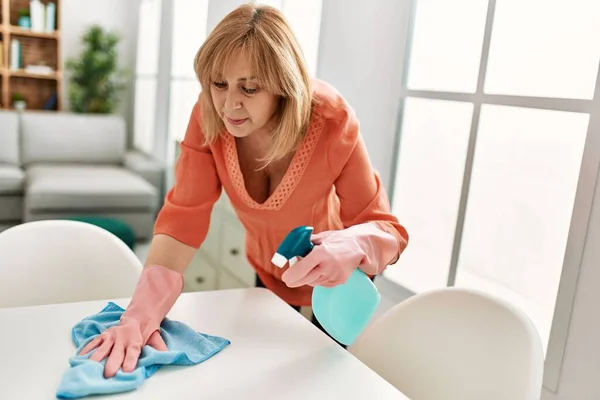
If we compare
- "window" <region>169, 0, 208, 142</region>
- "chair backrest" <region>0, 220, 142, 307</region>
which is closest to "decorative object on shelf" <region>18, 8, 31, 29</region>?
"window" <region>169, 0, 208, 142</region>

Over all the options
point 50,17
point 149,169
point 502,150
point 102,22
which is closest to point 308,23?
point 502,150

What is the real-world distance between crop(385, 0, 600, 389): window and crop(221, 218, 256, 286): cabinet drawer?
0.62 metres

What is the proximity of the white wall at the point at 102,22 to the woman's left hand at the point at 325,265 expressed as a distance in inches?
189

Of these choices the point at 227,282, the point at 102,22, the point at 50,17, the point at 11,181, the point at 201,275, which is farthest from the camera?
the point at 102,22

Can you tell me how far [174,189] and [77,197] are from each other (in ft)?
8.01

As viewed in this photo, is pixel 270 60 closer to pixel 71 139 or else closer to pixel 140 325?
pixel 140 325

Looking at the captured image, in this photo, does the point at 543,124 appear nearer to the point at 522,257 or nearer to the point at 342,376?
the point at 522,257

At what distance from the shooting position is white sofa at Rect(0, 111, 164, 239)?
351 cm

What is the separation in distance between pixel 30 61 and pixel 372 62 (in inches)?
166

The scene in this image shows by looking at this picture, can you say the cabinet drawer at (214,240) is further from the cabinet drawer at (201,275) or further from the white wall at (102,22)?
the white wall at (102,22)

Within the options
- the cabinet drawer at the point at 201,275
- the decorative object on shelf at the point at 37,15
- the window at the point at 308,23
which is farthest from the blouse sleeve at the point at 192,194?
the decorative object on shelf at the point at 37,15

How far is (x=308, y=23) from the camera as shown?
2.38m

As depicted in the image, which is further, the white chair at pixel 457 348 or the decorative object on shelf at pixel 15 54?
the decorative object on shelf at pixel 15 54

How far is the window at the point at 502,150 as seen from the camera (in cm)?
136
